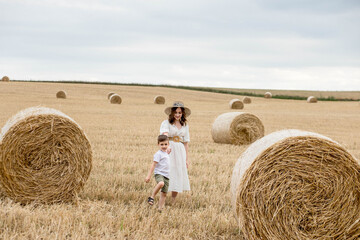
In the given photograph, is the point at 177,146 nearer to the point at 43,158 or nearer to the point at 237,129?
the point at 43,158

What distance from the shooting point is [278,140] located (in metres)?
4.96

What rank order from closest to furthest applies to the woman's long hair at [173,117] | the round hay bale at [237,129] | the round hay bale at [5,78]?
the woman's long hair at [173,117] → the round hay bale at [237,129] → the round hay bale at [5,78]

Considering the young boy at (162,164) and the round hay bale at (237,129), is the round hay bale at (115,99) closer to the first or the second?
the round hay bale at (237,129)

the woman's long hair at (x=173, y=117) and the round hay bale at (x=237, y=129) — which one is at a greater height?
the woman's long hair at (x=173, y=117)

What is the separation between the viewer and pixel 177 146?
681 cm

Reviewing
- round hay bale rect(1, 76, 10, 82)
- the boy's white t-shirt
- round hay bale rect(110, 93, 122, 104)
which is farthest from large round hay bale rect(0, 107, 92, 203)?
round hay bale rect(1, 76, 10, 82)

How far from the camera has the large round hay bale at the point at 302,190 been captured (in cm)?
484

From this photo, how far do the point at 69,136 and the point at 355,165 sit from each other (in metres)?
4.11

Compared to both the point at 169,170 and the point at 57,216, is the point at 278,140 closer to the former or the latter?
the point at 169,170

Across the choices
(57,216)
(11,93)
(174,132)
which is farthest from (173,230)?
(11,93)

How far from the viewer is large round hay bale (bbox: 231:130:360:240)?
484 cm

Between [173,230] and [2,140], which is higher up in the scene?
[2,140]

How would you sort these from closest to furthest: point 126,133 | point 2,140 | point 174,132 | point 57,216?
point 57,216
point 2,140
point 174,132
point 126,133

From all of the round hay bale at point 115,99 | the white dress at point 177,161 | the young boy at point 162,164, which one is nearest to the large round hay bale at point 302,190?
the young boy at point 162,164
